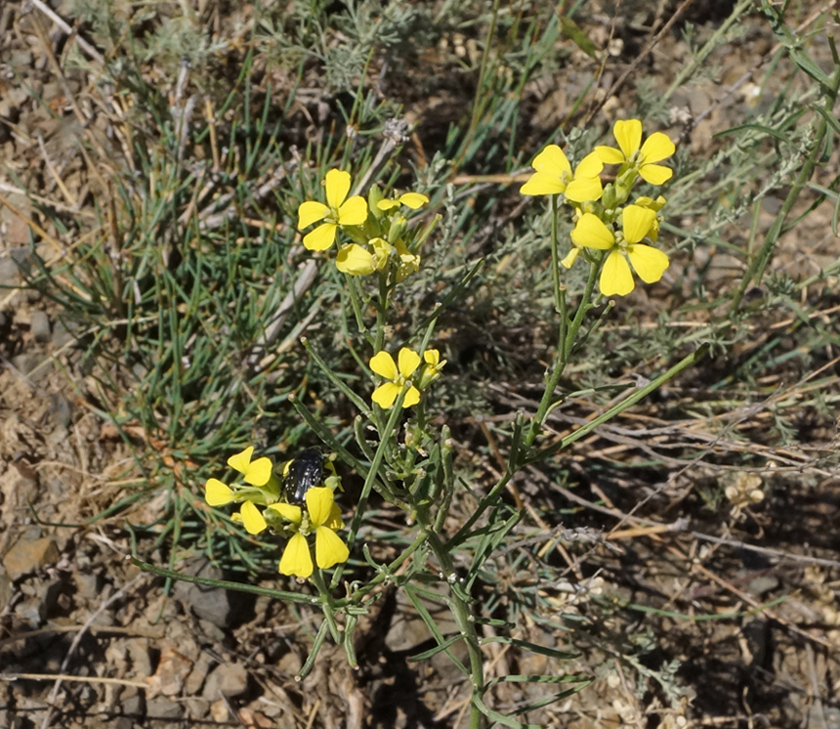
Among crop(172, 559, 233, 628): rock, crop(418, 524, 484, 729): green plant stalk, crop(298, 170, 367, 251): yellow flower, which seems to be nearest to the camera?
crop(298, 170, 367, 251): yellow flower

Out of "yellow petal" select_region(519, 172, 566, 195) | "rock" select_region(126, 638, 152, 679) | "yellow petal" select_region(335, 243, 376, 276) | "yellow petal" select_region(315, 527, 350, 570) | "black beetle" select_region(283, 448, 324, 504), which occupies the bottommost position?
"rock" select_region(126, 638, 152, 679)

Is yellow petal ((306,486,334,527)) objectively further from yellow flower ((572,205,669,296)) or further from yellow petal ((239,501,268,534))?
yellow flower ((572,205,669,296))

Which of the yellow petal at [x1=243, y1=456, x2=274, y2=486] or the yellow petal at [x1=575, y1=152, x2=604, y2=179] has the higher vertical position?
the yellow petal at [x1=575, y1=152, x2=604, y2=179]

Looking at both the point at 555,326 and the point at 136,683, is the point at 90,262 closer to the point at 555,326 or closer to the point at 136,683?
the point at 136,683

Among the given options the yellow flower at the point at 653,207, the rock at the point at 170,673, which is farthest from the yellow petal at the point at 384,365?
the rock at the point at 170,673

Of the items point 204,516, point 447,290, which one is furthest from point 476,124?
point 204,516

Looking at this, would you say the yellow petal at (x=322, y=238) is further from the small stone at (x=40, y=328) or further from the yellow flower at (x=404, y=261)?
the small stone at (x=40, y=328)

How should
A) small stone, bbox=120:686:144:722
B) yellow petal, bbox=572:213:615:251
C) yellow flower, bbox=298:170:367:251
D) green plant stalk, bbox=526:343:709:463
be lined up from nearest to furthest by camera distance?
yellow petal, bbox=572:213:615:251 < green plant stalk, bbox=526:343:709:463 < yellow flower, bbox=298:170:367:251 < small stone, bbox=120:686:144:722

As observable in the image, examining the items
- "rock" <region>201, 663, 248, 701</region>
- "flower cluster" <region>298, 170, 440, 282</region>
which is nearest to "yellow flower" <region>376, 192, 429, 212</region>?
"flower cluster" <region>298, 170, 440, 282</region>
